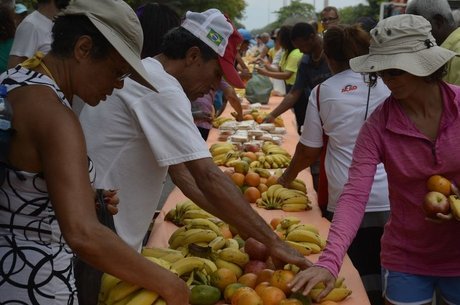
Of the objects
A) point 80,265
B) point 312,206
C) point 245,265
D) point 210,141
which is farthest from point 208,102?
point 80,265

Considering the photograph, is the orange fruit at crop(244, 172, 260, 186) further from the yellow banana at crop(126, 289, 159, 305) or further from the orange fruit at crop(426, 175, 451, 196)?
the yellow banana at crop(126, 289, 159, 305)

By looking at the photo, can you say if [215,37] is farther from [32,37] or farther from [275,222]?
[32,37]

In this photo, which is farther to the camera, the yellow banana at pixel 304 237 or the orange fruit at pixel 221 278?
the yellow banana at pixel 304 237

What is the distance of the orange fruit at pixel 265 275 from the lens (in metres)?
2.48

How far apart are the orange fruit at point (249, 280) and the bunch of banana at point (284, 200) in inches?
51.2

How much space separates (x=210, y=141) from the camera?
6156 mm

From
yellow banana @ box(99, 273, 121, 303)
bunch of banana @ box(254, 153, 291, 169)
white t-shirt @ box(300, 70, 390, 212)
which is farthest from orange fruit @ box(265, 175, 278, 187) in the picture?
yellow banana @ box(99, 273, 121, 303)

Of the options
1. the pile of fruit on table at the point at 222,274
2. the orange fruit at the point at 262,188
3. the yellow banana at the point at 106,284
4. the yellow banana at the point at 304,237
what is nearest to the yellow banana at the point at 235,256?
the pile of fruit on table at the point at 222,274

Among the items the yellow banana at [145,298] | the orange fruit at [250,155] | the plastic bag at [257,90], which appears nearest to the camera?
the yellow banana at [145,298]

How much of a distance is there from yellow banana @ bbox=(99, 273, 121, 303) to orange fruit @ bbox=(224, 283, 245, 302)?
0.56 metres

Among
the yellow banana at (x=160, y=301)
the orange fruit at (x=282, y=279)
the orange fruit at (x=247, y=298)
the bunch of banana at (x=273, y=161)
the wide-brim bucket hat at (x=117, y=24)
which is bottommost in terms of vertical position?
the bunch of banana at (x=273, y=161)

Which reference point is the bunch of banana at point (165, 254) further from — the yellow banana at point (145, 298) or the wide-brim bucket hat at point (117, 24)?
the wide-brim bucket hat at point (117, 24)

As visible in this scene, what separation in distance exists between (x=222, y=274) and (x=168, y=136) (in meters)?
0.63

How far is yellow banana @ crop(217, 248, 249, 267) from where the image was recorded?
265 cm
